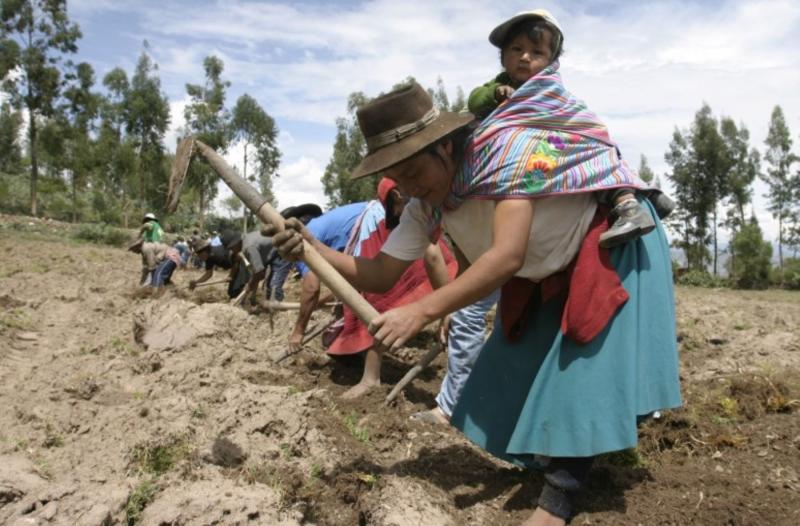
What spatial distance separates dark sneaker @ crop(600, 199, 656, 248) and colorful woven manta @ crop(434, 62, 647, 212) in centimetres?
8

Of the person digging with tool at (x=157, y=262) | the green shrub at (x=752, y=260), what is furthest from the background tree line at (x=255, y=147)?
the person digging with tool at (x=157, y=262)

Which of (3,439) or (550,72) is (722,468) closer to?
(550,72)

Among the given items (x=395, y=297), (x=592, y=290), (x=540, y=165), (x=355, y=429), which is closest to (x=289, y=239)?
(x=540, y=165)

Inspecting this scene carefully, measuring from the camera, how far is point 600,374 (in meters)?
2.19

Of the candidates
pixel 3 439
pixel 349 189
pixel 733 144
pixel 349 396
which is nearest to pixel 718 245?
pixel 733 144

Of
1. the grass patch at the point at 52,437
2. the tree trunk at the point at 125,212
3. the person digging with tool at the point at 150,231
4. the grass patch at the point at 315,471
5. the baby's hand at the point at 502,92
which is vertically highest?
the tree trunk at the point at 125,212

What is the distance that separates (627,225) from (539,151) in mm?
371

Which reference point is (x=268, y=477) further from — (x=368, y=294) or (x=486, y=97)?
(x=368, y=294)

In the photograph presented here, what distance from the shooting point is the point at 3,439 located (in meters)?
2.97

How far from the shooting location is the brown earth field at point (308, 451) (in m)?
2.32

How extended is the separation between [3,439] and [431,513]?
194 centimetres

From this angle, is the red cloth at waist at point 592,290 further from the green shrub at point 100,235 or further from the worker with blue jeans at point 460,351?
the green shrub at point 100,235

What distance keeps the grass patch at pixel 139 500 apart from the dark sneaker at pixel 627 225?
1.78 meters

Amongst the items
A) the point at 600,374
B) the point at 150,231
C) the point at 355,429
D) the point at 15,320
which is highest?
the point at 150,231
